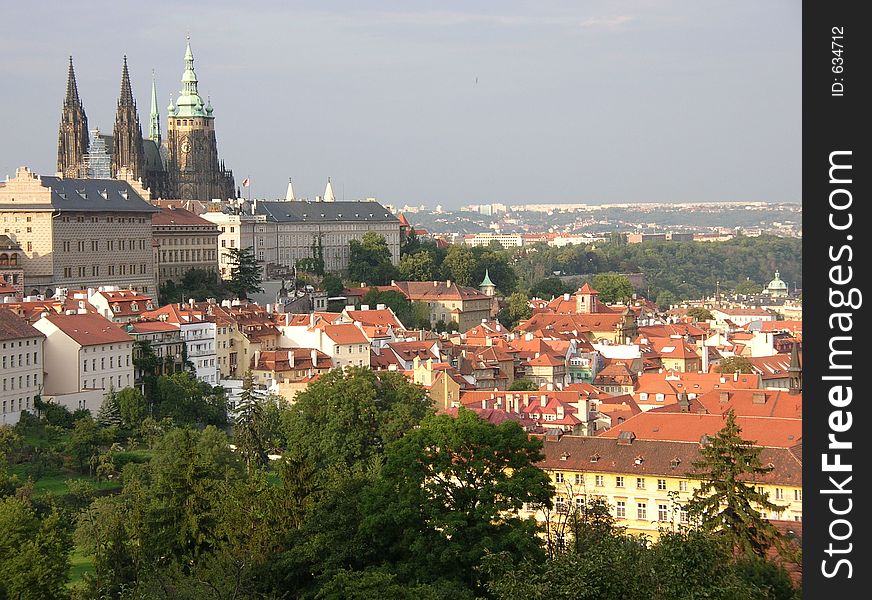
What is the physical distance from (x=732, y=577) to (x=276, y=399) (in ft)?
153

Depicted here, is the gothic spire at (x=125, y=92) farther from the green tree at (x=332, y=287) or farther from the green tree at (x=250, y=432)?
the green tree at (x=250, y=432)

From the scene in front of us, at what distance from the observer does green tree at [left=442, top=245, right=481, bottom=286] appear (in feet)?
415

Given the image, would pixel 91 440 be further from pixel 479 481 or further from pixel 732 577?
pixel 732 577

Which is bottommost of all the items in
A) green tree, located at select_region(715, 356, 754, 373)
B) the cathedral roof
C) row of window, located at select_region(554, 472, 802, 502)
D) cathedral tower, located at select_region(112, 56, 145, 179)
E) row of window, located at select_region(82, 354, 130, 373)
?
green tree, located at select_region(715, 356, 754, 373)

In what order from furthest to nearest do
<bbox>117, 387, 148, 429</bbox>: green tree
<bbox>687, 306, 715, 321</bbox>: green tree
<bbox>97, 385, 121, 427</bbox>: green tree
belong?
1. <bbox>687, 306, 715, 321</bbox>: green tree
2. <bbox>117, 387, 148, 429</bbox>: green tree
3. <bbox>97, 385, 121, 427</bbox>: green tree

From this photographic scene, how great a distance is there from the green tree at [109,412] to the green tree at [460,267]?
2466 inches

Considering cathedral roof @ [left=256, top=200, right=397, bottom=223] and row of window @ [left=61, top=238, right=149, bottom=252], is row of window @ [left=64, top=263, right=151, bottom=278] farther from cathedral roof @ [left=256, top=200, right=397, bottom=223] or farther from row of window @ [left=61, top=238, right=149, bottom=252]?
cathedral roof @ [left=256, top=200, right=397, bottom=223]

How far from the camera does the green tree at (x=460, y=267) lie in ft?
415

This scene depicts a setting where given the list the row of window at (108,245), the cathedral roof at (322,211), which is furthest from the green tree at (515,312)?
the row of window at (108,245)

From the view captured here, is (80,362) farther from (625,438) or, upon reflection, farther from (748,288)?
(748,288)

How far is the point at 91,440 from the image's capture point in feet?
186

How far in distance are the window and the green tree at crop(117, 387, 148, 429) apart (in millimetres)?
26263

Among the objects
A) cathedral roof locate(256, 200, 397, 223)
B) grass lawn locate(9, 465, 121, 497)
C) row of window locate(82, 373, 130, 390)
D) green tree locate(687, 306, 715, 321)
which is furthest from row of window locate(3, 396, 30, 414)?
cathedral roof locate(256, 200, 397, 223)

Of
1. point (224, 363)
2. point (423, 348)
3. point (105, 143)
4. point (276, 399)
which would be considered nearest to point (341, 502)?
point (276, 399)
